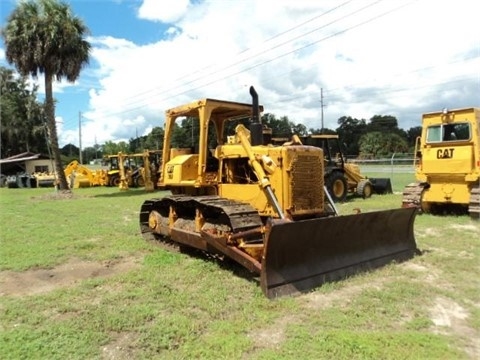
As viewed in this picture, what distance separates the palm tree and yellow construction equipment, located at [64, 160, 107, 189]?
770 centimetres

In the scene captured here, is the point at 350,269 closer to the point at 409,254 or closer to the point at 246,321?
the point at 409,254

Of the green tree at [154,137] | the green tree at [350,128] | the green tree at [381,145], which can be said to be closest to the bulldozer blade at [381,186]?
the green tree at [381,145]

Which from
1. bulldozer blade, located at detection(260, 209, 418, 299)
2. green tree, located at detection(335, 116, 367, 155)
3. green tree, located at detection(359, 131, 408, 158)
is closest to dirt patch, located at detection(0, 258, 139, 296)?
bulldozer blade, located at detection(260, 209, 418, 299)

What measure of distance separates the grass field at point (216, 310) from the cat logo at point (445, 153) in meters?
3.79

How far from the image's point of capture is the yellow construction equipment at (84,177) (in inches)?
1164

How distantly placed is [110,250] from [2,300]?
275 centimetres

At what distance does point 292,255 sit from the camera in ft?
18.6

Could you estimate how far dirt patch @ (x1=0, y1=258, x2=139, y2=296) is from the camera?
6.05m

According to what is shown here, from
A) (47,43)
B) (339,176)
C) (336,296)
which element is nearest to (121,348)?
(336,296)

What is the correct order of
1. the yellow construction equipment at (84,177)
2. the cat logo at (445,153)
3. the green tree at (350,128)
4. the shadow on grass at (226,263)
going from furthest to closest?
the green tree at (350,128) < the yellow construction equipment at (84,177) < the cat logo at (445,153) < the shadow on grass at (226,263)

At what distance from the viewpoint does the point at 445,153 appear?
37.3ft

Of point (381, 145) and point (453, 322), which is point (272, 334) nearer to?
point (453, 322)

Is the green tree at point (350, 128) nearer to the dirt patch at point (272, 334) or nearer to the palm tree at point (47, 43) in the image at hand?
the palm tree at point (47, 43)

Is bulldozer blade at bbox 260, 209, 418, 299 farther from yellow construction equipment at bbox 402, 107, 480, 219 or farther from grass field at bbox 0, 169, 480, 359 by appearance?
yellow construction equipment at bbox 402, 107, 480, 219
